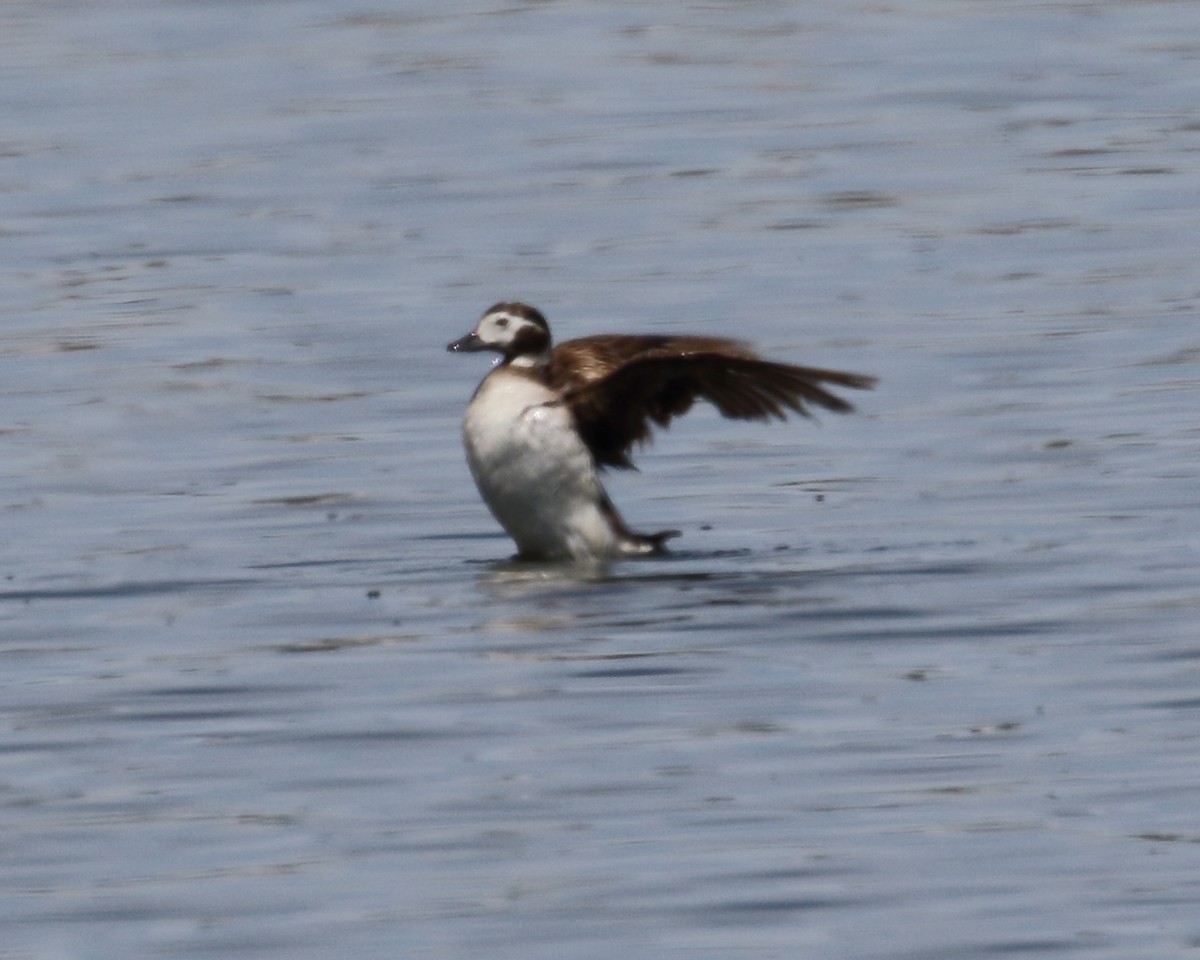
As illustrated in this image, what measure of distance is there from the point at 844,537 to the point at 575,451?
101 cm

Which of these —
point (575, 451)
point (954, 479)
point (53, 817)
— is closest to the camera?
point (53, 817)

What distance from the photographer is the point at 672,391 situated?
37.8 feet

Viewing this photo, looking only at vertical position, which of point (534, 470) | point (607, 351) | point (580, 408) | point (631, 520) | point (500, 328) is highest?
point (500, 328)

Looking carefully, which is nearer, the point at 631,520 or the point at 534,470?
the point at 534,470

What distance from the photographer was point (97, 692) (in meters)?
9.36

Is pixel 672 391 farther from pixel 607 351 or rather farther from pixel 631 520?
pixel 631 520

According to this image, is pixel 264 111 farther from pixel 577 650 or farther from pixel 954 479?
pixel 577 650

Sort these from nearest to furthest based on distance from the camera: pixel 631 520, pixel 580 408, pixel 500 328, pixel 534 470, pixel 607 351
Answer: pixel 534 470 < pixel 580 408 < pixel 500 328 < pixel 607 351 < pixel 631 520

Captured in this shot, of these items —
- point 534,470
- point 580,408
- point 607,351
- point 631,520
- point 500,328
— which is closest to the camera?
point 534,470

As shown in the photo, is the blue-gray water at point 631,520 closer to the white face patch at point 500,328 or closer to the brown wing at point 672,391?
the brown wing at point 672,391

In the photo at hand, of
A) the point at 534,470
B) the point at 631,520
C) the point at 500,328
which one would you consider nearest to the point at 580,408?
the point at 534,470

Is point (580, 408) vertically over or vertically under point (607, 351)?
under

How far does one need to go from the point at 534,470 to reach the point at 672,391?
0.58m

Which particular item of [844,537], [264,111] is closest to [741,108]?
[264,111]
